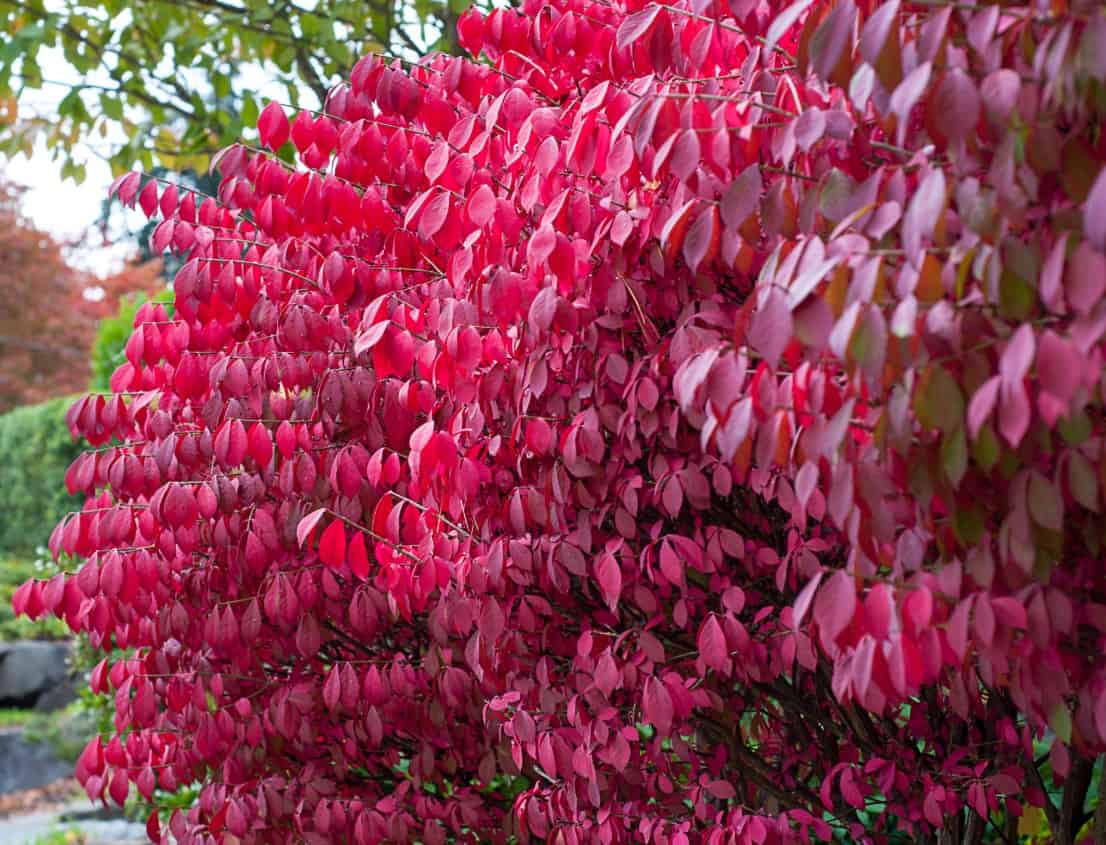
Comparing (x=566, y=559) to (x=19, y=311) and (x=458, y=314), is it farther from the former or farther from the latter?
(x=19, y=311)

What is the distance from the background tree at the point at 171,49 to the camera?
18.6 feet

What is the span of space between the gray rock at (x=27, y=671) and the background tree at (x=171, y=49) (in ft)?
18.2

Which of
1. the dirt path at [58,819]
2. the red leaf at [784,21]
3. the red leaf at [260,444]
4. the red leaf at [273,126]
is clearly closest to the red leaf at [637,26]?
the red leaf at [784,21]

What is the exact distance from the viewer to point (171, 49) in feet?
22.8

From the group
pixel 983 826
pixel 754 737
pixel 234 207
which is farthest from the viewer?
pixel 234 207

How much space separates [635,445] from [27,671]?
32.1ft

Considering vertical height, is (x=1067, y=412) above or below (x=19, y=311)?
above

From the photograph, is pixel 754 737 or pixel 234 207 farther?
pixel 234 207

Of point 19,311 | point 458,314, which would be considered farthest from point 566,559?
point 19,311

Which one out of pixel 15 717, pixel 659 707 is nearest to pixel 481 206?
pixel 659 707

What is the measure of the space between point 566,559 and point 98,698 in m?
4.96

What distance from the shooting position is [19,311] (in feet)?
55.5

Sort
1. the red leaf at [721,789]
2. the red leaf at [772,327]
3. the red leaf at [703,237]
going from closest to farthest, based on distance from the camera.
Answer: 1. the red leaf at [772,327]
2. the red leaf at [703,237]
3. the red leaf at [721,789]

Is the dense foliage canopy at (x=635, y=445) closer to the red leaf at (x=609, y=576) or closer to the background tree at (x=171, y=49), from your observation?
the red leaf at (x=609, y=576)
